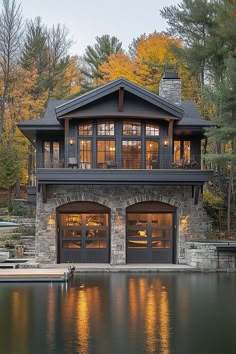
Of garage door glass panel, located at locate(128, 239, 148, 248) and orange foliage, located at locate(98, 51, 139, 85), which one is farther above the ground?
orange foliage, located at locate(98, 51, 139, 85)

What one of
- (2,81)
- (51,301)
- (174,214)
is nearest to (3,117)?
(2,81)

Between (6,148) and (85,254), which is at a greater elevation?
(6,148)

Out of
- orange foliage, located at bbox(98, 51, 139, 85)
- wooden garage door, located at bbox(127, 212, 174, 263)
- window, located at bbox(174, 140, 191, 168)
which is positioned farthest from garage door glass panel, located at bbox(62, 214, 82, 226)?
orange foliage, located at bbox(98, 51, 139, 85)

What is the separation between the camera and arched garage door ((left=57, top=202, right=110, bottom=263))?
24453 mm

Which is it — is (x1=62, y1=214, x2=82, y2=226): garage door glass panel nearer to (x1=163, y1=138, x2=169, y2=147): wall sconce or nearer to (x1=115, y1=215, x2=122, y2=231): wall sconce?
(x1=115, y1=215, x2=122, y2=231): wall sconce

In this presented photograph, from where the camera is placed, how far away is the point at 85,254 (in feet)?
80.3

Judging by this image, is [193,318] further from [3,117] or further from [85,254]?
[3,117]

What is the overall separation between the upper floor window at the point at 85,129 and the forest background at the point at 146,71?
5.08 meters

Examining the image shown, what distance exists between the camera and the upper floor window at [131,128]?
80.0 ft

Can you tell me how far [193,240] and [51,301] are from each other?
10.7m

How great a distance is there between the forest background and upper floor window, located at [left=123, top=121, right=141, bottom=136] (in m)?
3.14

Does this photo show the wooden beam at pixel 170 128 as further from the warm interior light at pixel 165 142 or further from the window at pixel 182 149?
the window at pixel 182 149

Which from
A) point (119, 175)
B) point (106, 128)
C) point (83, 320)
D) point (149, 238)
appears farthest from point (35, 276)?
point (106, 128)

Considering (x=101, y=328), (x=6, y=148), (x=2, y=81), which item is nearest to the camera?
(x=101, y=328)
